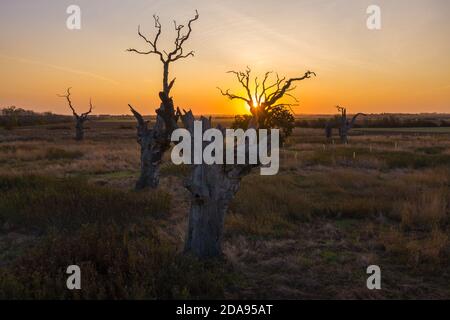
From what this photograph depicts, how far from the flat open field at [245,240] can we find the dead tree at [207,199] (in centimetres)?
42

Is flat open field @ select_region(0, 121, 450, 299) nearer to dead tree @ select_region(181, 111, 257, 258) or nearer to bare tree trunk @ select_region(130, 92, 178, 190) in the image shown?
dead tree @ select_region(181, 111, 257, 258)

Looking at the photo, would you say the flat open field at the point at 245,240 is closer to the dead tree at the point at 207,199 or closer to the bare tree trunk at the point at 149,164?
the dead tree at the point at 207,199

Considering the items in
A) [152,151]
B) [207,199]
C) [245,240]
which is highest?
[152,151]

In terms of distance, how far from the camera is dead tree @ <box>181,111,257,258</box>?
26.5 feet

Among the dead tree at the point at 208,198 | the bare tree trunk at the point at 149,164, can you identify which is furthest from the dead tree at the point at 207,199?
the bare tree trunk at the point at 149,164

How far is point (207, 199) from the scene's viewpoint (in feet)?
26.5

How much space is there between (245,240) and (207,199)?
7.54ft

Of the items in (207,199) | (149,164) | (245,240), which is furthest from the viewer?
(149,164)

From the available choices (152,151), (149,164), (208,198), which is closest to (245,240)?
(208,198)

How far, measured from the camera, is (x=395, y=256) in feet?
29.1

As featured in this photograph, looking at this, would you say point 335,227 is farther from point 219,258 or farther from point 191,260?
point 191,260

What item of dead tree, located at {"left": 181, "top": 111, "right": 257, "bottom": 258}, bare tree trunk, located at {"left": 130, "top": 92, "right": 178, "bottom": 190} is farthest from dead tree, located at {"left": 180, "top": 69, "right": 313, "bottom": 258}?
bare tree trunk, located at {"left": 130, "top": 92, "right": 178, "bottom": 190}

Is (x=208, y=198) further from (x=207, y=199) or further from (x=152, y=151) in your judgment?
(x=152, y=151)

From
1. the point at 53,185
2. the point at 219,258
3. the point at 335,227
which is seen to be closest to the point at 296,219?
the point at 335,227
